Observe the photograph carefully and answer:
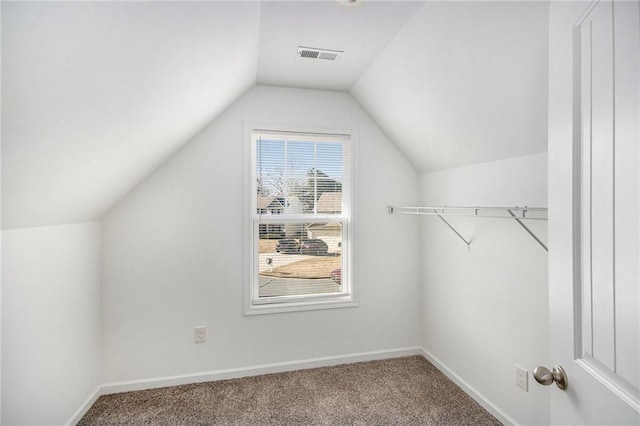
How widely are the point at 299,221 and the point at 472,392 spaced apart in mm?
1761

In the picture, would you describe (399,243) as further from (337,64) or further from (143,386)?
(143,386)

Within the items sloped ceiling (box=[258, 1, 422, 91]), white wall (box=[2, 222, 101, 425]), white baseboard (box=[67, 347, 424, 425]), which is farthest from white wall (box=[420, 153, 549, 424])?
white wall (box=[2, 222, 101, 425])

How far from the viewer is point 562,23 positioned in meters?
0.86

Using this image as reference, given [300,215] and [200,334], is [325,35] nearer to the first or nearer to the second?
[300,215]

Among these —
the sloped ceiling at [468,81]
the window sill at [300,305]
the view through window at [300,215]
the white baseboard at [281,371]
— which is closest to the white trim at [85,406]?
the white baseboard at [281,371]

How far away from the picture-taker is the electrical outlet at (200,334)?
2.64m

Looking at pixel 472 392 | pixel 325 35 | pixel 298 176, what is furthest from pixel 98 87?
pixel 472 392

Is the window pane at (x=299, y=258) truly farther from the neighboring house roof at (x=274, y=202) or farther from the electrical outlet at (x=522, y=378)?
the electrical outlet at (x=522, y=378)

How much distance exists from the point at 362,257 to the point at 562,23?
7.53 feet

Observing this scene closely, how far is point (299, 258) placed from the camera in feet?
9.68

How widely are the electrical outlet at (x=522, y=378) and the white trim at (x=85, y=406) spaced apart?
8.56 ft

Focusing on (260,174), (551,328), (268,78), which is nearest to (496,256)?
(551,328)

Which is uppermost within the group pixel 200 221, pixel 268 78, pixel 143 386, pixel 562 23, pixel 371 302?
pixel 268 78

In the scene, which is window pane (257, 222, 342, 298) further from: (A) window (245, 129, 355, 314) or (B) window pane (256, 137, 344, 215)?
(B) window pane (256, 137, 344, 215)
